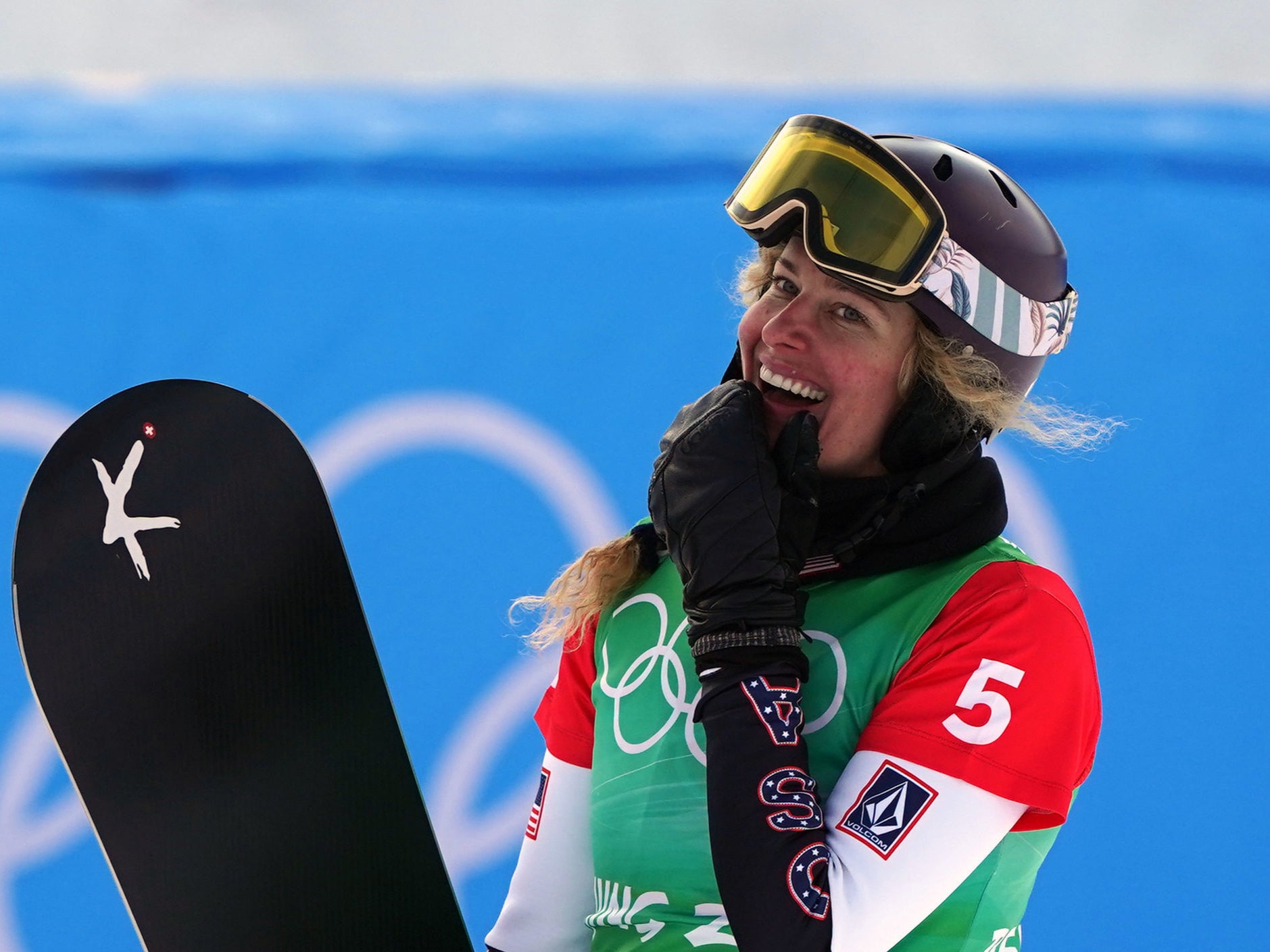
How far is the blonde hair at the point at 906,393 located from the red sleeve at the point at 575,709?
13 millimetres

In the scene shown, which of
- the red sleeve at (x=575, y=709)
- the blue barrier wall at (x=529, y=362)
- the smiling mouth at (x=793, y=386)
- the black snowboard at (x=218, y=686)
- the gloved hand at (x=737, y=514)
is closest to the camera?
the gloved hand at (x=737, y=514)

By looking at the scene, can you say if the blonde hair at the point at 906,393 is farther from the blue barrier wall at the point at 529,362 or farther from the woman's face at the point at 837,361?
the blue barrier wall at the point at 529,362

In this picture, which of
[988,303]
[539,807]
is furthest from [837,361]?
[539,807]

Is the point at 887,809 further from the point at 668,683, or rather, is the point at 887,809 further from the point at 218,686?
the point at 218,686

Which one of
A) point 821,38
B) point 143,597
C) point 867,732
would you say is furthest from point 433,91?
point 821,38

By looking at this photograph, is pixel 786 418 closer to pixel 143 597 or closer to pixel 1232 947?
pixel 143 597

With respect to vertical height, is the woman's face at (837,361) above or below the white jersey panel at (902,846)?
above

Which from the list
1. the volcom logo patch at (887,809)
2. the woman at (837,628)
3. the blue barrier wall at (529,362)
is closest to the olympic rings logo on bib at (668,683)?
the woman at (837,628)

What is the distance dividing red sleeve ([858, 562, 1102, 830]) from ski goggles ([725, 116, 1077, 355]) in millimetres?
254

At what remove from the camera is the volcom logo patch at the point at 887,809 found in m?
0.94

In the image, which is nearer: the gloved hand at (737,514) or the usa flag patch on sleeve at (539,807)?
the gloved hand at (737,514)

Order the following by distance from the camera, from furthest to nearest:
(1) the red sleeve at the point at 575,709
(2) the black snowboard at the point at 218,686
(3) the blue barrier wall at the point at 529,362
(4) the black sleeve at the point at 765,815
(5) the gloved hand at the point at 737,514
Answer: (3) the blue barrier wall at the point at 529,362 < (2) the black snowboard at the point at 218,686 < (1) the red sleeve at the point at 575,709 < (5) the gloved hand at the point at 737,514 < (4) the black sleeve at the point at 765,815

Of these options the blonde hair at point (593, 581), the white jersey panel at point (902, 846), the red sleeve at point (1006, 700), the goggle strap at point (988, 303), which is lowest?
the white jersey panel at point (902, 846)

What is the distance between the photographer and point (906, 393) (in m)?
1.15
